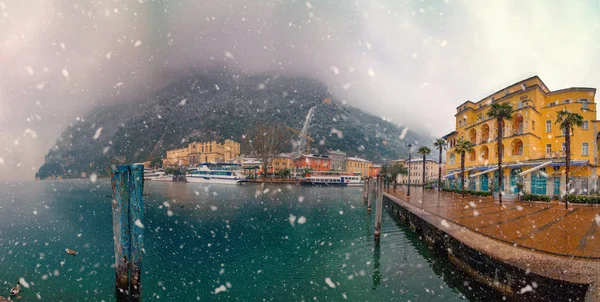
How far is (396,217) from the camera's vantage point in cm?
2141

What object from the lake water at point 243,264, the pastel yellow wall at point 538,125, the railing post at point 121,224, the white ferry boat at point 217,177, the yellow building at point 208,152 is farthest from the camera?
the yellow building at point 208,152

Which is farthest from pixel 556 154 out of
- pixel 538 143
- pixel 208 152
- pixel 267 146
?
pixel 208 152

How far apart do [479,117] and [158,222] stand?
40.1 meters

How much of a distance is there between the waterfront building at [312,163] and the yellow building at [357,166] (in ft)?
28.7

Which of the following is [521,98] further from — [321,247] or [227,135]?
[227,135]

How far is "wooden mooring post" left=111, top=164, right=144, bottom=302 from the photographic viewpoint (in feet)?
17.5

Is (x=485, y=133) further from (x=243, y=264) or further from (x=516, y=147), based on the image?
(x=243, y=264)

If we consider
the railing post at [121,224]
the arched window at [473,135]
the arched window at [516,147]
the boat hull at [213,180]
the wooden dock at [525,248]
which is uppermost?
the arched window at [473,135]

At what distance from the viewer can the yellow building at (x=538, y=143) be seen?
80.4 feet

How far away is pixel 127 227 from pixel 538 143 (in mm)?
36762

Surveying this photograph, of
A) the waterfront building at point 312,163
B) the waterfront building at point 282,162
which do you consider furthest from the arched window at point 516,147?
the waterfront building at point 282,162

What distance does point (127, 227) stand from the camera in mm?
5430

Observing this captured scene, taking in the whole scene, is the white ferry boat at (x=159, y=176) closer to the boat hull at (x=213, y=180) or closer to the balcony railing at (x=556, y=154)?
the boat hull at (x=213, y=180)

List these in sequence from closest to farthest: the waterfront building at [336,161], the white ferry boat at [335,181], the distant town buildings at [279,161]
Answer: the white ferry boat at [335,181], the distant town buildings at [279,161], the waterfront building at [336,161]
